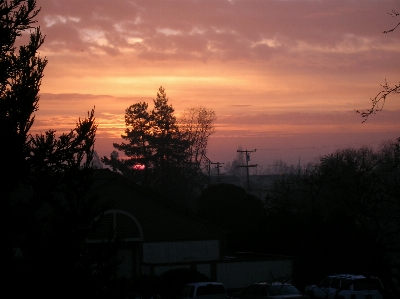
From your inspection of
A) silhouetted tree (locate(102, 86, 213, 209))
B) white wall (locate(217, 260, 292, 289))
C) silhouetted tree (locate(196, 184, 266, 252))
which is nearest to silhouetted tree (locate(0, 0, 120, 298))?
white wall (locate(217, 260, 292, 289))

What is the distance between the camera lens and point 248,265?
27.7 metres

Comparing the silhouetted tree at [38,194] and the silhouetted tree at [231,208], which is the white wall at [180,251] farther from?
the silhouetted tree at [38,194]

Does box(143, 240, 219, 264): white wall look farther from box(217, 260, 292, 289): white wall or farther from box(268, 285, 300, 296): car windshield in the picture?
box(268, 285, 300, 296): car windshield

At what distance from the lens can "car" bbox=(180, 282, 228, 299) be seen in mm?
21500

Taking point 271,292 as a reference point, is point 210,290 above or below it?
below

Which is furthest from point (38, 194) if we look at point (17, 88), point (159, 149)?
point (159, 149)

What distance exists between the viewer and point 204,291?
21672 millimetres

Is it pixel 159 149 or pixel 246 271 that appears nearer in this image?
pixel 246 271

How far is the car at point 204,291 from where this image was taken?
70.5 feet

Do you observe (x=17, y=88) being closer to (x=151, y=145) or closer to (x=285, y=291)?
(x=285, y=291)

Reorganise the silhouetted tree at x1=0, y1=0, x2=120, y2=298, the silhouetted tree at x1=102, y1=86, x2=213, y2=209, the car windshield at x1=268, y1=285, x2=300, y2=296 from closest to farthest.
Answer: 1. the silhouetted tree at x1=0, y1=0, x2=120, y2=298
2. the car windshield at x1=268, y1=285, x2=300, y2=296
3. the silhouetted tree at x1=102, y1=86, x2=213, y2=209

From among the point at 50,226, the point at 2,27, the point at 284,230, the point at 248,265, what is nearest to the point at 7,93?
the point at 2,27

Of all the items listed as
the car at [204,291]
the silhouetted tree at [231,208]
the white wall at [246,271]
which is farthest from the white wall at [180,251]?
the silhouetted tree at [231,208]

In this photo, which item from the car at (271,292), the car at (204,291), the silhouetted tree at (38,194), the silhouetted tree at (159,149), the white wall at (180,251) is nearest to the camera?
the silhouetted tree at (38,194)
